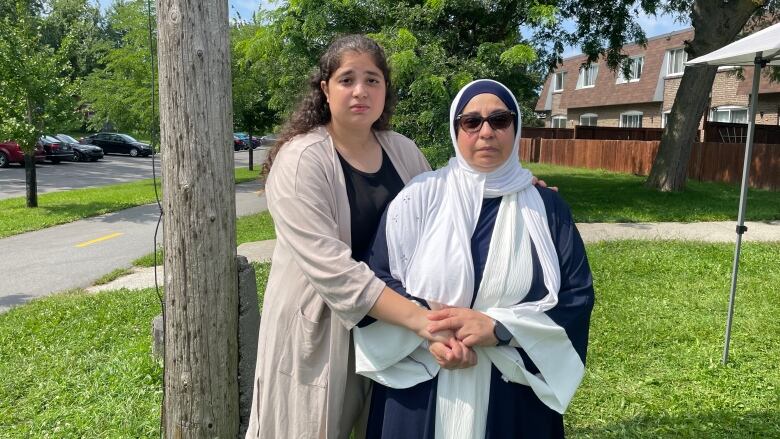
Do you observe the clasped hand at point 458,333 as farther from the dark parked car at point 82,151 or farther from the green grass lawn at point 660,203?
the dark parked car at point 82,151

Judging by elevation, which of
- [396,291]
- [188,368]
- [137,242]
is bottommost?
[137,242]

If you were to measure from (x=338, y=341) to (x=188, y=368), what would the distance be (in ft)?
3.06

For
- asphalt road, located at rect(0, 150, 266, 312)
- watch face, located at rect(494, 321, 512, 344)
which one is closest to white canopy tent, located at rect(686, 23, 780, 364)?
watch face, located at rect(494, 321, 512, 344)

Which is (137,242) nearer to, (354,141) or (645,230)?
(645,230)

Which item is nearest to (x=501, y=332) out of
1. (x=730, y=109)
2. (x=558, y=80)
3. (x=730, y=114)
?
(x=730, y=109)

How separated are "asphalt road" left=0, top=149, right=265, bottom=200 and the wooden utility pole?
15.2 meters

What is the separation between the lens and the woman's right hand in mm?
1916

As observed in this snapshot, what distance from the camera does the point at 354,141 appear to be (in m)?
2.33

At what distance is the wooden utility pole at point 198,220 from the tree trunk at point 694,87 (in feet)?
43.6

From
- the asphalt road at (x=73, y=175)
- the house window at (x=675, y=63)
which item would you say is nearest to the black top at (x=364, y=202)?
the asphalt road at (x=73, y=175)

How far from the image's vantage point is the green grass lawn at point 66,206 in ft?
40.8

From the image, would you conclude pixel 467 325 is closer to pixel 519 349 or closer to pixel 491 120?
pixel 519 349

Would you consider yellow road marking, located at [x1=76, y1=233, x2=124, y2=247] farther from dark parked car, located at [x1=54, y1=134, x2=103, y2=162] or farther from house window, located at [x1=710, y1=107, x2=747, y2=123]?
house window, located at [x1=710, y1=107, x2=747, y2=123]

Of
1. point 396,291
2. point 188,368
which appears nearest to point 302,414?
point 396,291
